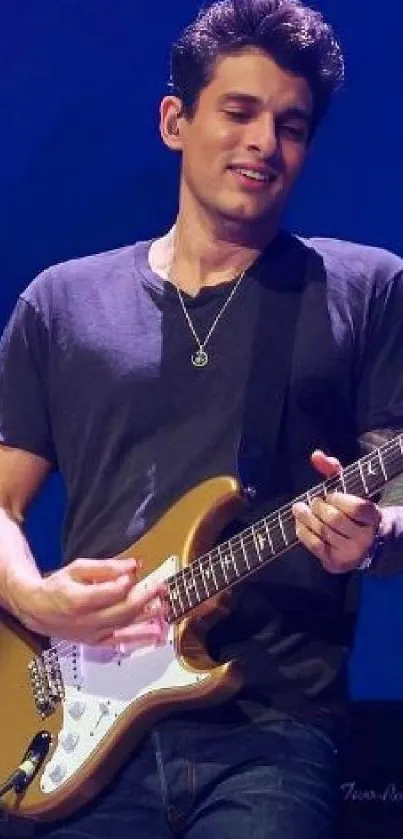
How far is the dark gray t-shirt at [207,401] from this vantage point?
1.65 m

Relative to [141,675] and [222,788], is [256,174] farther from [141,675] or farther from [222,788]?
[222,788]

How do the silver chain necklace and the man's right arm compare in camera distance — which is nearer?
the man's right arm

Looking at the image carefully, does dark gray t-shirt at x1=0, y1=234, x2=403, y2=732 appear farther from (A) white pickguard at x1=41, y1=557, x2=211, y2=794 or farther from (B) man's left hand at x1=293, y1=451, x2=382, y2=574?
(B) man's left hand at x1=293, y1=451, x2=382, y2=574

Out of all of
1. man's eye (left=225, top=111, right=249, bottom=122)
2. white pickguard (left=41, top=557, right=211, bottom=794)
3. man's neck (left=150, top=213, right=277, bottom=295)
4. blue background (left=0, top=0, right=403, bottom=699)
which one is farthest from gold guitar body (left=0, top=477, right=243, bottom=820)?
blue background (left=0, top=0, right=403, bottom=699)

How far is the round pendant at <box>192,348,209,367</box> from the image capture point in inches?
69.9

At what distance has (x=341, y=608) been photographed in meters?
1.68

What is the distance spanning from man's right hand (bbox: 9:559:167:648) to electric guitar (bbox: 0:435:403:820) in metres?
0.02

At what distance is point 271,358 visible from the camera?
1746mm

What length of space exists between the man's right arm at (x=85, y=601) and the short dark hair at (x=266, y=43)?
661 millimetres

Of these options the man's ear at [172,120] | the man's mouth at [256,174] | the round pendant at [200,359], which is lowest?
the round pendant at [200,359]

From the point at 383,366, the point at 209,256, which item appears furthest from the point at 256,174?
the point at 383,366

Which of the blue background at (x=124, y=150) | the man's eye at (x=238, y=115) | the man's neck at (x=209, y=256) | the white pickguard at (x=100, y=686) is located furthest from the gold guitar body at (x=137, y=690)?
the blue background at (x=124, y=150)

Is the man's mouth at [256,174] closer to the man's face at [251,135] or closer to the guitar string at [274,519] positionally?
the man's face at [251,135]

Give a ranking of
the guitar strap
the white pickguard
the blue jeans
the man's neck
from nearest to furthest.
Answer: the blue jeans < the white pickguard < the guitar strap < the man's neck
